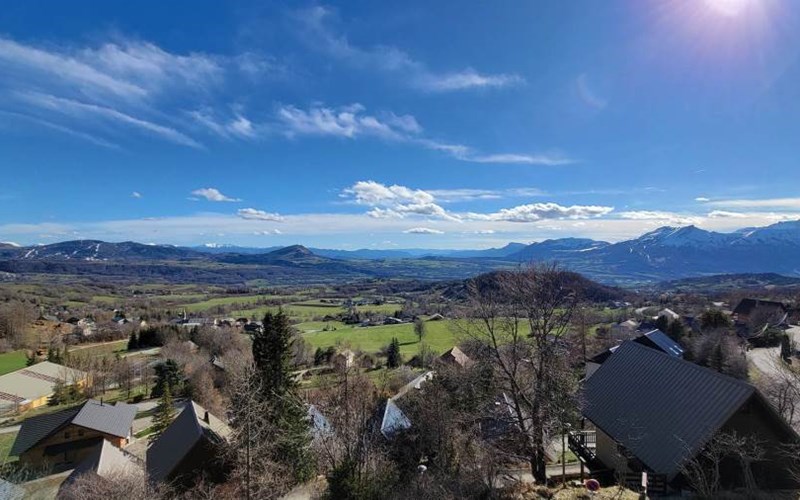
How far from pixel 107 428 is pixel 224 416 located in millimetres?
10930

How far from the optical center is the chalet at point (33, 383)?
6412 cm

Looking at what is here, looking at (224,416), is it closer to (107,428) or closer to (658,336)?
(107,428)

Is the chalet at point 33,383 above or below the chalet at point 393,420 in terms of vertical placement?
below

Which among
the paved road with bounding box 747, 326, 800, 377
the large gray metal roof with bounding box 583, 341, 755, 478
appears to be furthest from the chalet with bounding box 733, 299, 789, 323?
the large gray metal roof with bounding box 583, 341, 755, 478

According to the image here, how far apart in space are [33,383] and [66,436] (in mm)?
34644

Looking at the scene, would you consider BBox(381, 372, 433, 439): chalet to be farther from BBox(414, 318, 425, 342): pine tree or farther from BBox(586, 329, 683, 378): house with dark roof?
BBox(414, 318, 425, 342): pine tree

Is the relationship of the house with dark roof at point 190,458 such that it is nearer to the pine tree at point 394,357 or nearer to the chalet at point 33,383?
the pine tree at point 394,357

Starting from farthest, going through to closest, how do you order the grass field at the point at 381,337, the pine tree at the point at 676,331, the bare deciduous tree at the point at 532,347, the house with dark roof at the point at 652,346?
the grass field at the point at 381,337
the pine tree at the point at 676,331
the house with dark roof at the point at 652,346
the bare deciduous tree at the point at 532,347

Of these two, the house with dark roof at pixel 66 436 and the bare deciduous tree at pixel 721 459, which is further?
the house with dark roof at pixel 66 436

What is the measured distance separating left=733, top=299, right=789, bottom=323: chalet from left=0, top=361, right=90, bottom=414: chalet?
118 m

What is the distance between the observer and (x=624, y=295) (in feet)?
505

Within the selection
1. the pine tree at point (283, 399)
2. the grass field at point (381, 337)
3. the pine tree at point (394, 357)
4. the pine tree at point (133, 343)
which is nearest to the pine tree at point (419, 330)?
the grass field at point (381, 337)

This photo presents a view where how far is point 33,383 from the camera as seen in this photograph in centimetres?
6750

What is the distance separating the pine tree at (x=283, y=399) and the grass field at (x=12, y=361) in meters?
74.8
